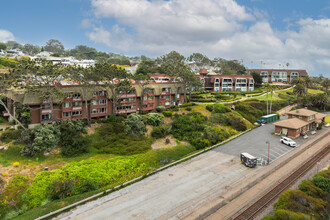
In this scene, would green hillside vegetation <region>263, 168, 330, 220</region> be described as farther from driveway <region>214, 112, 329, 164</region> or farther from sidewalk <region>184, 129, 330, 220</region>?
driveway <region>214, 112, 329, 164</region>

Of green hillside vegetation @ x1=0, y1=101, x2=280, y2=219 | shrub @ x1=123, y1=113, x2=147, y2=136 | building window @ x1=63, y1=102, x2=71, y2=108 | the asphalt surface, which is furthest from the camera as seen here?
shrub @ x1=123, y1=113, x2=147, y2=136

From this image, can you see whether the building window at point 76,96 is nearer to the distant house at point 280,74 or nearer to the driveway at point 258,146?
the driveway at point 258,146

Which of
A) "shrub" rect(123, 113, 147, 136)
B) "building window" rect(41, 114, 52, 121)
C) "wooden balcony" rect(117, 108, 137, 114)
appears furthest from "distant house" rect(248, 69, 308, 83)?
"building window" rect(41, 114, 52, 121)

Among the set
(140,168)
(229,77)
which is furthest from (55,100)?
(229,77)

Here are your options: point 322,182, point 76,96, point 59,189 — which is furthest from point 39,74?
point 322,182

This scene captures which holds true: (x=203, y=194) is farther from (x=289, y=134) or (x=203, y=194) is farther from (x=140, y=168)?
(x=289, y=134)

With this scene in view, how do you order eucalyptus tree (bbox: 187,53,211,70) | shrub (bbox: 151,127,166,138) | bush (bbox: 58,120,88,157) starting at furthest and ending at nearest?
eucalyptus tree (bbox: 187,53,211,70) < shrub (bbox: 151,127,166,138) < bush (bbox: 58,120,88,157)

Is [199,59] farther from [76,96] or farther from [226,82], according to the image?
[76,96]
